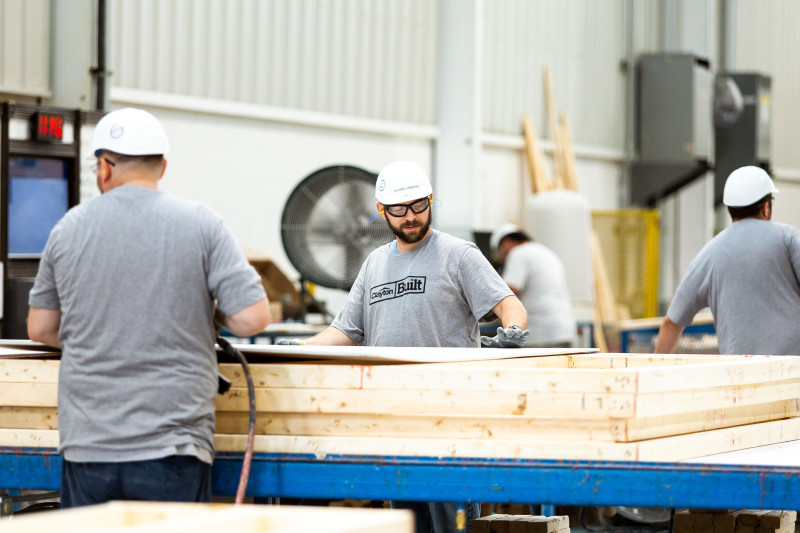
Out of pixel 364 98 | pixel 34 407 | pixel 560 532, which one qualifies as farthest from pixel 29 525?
pixel 364 98

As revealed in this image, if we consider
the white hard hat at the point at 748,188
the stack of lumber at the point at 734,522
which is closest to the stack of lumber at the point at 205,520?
the stack of lumber at the point at 734,522

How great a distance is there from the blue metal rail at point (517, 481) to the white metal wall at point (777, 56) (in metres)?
12.0

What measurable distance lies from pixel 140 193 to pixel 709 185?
11.3 m

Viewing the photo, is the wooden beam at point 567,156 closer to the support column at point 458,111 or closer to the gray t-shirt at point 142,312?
the support column at point 458,111

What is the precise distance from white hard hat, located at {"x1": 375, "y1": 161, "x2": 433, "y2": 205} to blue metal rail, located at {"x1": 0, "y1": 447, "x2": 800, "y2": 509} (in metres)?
1.10

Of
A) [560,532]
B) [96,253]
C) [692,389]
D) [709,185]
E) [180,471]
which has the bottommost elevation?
[560,532]

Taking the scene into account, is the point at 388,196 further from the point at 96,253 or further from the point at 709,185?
the point at 709,185

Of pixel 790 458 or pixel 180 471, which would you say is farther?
pixel 790 458

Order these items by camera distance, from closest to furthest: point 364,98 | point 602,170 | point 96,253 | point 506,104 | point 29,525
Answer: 1. point 29,525
2. point 96,253
3. point 364,98
4. point 506,104
5. point 602,170

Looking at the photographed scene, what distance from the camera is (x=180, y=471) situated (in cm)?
269

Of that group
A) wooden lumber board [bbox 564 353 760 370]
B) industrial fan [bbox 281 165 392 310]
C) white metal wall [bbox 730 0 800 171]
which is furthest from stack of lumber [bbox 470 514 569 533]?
white metal wall [bbox 730 0 800 171]

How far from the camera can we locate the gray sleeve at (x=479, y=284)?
11.9 feet

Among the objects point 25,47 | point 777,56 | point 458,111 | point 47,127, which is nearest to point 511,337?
point 47,127

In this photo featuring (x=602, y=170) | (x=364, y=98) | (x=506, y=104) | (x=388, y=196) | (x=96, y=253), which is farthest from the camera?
(x=602, y=170)
